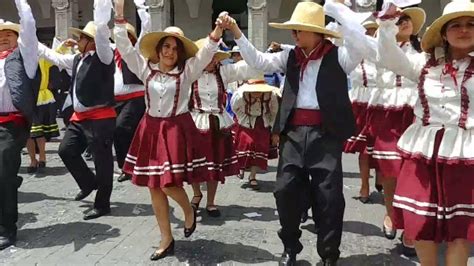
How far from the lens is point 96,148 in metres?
5.39

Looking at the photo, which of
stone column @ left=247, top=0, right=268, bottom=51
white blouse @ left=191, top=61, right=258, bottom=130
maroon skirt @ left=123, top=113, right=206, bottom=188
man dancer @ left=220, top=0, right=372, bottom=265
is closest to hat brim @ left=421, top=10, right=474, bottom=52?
man dancer @ left=220, top=0, right=372, bottom=265

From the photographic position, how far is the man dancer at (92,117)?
17.3 ft

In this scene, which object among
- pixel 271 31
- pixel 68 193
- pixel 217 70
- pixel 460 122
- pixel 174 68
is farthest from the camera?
pixel 271 31

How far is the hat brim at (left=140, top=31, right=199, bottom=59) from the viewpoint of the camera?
4.22 m

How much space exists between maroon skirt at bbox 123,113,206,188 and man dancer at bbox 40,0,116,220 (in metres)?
1.18

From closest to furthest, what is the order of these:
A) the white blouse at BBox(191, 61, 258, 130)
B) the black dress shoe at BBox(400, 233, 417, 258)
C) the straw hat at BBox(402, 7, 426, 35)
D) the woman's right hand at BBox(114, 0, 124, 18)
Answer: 1. the woman's right hand at BBox(114, 0, 124, 18)
2. the black dress shoe at BBox(400, 233, 417, 258)
3. the straw hat at BBox(402, 7, 426, 35)
4. the white blouse at BBox(191, 61, 258, 130)

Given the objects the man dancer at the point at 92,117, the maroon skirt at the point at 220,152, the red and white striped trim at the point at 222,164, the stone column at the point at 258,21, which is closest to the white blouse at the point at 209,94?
the maroon skirt at the point at 220,152

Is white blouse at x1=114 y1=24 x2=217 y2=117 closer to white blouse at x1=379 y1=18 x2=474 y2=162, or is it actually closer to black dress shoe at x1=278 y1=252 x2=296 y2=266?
black dress shoe at x1=278 y1=252 x2=296 y2=266

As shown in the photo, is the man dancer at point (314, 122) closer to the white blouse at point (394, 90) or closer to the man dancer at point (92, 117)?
the white blouse at point (394, 90)

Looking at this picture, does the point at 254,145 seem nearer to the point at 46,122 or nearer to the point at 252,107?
the point at 252,107

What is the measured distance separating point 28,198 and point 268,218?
293 cm

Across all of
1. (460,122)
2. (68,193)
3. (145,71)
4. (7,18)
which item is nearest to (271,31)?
(7,18)

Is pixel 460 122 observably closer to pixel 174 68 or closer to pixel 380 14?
pixel 380 14

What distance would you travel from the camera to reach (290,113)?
3.81m
